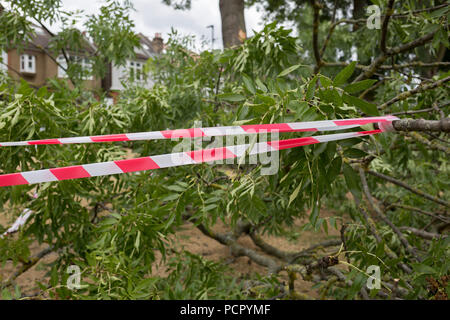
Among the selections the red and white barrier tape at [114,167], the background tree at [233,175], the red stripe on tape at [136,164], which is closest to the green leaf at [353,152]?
the background tree at [233,175]

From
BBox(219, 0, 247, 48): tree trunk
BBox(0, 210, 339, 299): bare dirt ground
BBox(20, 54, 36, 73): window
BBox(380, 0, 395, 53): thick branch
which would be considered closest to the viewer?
BBox(380, 0, 395, 53): thick branch

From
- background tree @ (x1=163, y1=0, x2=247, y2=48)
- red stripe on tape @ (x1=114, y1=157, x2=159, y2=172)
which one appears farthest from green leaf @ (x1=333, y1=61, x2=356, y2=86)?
background tree @ (x1=163, y1=0, x2=247, y2=48)

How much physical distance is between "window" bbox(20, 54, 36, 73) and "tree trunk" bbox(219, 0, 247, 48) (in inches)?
743

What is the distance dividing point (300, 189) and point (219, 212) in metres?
0.67

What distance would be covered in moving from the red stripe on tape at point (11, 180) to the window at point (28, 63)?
21806 millimetres

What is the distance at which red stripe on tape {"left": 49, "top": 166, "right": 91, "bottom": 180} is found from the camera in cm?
134

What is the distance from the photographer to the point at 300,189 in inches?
46.5


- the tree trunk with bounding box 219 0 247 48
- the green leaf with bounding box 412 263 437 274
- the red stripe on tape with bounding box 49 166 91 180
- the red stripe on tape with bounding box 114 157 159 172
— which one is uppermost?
the tree trunk with bounding box 219 0 247 48

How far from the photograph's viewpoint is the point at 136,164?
1.36 meters

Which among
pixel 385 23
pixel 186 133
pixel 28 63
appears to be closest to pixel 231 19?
pixel 385 23

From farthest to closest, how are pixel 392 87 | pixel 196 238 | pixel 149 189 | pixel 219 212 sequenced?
pixel 196 238
pixel 392 87
pixel 149 189
pixel 219 212

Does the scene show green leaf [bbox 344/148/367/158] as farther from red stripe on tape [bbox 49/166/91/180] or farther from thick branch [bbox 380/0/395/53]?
thick branch [bbox 380/0/395/53]
